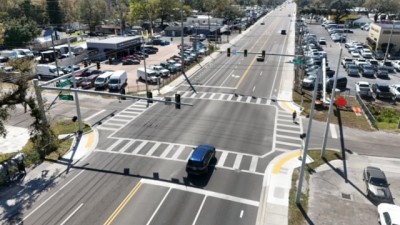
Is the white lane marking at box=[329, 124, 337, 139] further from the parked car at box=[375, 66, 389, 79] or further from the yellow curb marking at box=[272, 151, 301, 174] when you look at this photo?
the parked car at box=[375, 66, 389, 79]

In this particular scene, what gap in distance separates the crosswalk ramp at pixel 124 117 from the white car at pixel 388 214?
86.8 feet

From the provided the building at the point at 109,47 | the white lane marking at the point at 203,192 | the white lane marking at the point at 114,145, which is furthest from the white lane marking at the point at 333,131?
the building at the point at 109,47

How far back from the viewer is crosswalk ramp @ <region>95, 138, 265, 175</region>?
2792cm

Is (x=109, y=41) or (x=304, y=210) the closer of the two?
(x=304, y=210)

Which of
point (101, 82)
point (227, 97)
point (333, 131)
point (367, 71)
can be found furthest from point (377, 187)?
point (101, 82)

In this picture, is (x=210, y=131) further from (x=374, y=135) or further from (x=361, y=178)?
(x=374, y=135)

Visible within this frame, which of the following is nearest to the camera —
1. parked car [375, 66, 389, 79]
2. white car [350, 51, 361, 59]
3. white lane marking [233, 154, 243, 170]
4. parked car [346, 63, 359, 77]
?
white lane marking [233, 154, 243, 170]

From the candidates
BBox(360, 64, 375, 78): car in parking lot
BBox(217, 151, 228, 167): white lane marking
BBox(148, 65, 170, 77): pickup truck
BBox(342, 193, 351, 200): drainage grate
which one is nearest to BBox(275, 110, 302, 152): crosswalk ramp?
BBox(217, 151, 228, 167): white lane marking

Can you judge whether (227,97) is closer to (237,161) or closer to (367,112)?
(367,112)

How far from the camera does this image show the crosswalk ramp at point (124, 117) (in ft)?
121

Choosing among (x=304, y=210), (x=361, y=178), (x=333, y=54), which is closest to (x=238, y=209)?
(x=304, y=210)

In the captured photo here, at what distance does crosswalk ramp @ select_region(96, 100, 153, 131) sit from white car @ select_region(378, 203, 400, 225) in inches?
1042

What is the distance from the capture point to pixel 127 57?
235ft

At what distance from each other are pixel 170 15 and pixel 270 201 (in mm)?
112531
